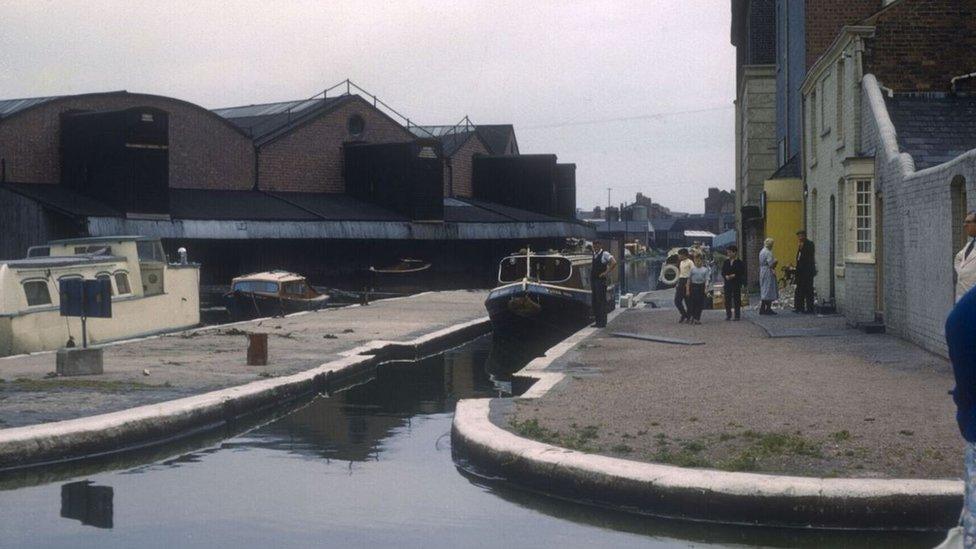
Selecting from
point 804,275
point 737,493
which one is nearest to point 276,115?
point 804,275

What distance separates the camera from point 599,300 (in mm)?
26500

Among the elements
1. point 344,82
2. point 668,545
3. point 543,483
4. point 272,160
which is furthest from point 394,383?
point 344,82

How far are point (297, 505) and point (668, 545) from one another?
2.69 metres

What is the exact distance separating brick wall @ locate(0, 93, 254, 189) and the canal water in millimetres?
40950

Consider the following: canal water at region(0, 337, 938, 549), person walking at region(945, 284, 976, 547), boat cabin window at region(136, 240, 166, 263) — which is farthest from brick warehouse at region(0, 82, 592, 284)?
person walking at region(945, 284, 976, 547)

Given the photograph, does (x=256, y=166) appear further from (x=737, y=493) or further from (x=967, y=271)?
(x=737, y=493)

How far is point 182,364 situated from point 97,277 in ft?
28.8

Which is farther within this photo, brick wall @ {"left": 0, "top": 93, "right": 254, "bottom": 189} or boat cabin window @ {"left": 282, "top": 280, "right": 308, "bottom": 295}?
brick wall @ {"left": 0, "top": 93, "right": 254, "bottom": 189}

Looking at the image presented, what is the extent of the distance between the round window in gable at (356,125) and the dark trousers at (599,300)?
4229 cm

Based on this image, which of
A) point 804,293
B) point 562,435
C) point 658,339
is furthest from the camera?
point 804,293

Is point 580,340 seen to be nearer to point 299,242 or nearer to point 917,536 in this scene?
point 917,536

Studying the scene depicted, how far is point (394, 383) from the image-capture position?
1769 centimetres

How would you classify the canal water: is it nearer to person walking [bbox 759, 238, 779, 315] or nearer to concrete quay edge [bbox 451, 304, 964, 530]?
concrete quay edge [bbox 451, 304, 964, 530]

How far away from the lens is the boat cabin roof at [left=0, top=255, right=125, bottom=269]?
75.2 feet
